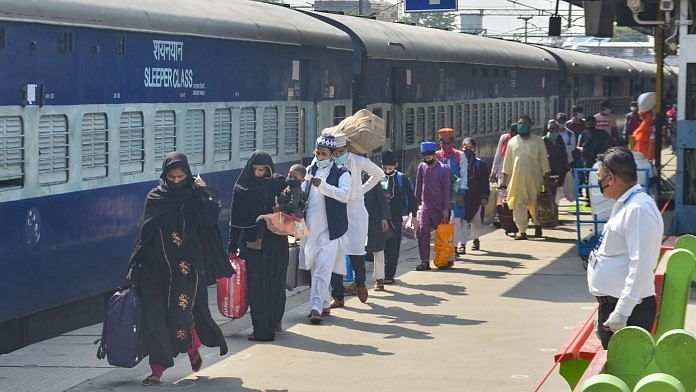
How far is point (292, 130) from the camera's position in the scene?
17656 mm

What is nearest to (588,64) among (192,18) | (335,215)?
(192,18)

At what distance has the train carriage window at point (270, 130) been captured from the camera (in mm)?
16672

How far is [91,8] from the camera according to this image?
38.8 feet

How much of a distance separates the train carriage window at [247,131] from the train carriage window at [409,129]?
6.13 meters

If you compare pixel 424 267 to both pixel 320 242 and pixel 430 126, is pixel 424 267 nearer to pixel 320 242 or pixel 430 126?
pixel 320 242

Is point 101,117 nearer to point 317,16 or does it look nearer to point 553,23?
point 317,16

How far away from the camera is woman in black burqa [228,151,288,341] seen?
1157 centimetres

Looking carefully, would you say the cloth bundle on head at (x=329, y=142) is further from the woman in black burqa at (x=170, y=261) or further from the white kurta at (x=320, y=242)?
the woman in black burqa at (x=170, y=261)

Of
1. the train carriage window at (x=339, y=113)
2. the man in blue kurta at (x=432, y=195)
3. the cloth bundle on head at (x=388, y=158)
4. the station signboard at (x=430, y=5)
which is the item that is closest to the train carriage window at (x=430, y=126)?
the train carriage window at (x=339, y=113)

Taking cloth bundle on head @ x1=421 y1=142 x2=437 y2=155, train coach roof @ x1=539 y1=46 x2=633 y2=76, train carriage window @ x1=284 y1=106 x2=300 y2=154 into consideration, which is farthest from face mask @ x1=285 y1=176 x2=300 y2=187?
train coach roof @ x1=539 y1=46 x2=633 y2=76

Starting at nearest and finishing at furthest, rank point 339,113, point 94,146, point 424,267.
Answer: point 94,146 → point 424,267 → point 339,113

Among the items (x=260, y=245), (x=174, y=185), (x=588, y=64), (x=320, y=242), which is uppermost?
(x=588, y=64)

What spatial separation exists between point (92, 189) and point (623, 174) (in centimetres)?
555

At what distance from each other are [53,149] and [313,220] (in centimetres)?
232
